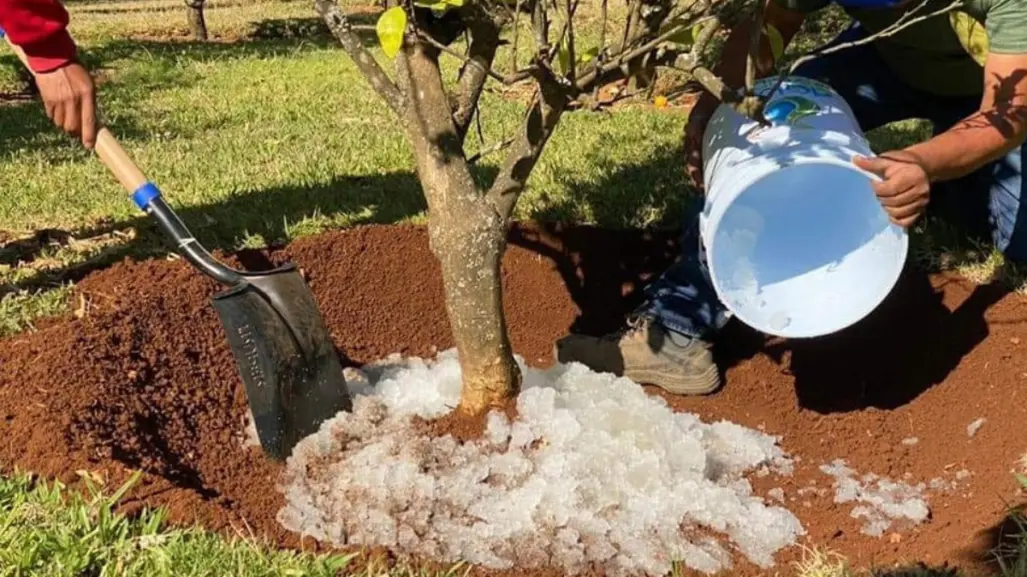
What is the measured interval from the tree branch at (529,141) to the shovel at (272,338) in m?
0.55

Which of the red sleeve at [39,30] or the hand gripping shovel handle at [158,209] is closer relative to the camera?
the red sleeve at [39,30]

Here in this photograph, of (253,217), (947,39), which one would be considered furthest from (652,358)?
(253,217)

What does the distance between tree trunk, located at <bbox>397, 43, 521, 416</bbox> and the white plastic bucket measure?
499 millimetres

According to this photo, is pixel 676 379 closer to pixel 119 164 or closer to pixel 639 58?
pixel 639 58

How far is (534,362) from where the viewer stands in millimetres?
3033

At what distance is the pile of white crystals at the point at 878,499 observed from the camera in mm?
2377

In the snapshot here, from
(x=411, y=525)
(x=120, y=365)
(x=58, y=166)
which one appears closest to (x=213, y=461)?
(x=120, y=365)

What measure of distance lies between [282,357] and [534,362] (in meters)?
0.88

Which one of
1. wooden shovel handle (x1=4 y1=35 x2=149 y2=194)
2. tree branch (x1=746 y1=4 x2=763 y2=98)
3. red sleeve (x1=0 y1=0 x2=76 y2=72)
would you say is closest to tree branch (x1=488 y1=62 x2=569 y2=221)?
tree branch (x1=746 y1=4 x2=763 y2=98)

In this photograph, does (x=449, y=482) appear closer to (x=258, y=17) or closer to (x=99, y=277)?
(x=99, y=277)

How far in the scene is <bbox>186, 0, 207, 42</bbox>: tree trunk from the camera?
Answer: 39.9 ft

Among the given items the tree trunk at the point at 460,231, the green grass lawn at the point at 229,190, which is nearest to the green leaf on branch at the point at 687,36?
the tree trunk at the point at 460,231

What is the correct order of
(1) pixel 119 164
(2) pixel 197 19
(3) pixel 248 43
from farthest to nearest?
(2) pixel 197 19
(3) pixel 248 43
(1) pixel 119 164

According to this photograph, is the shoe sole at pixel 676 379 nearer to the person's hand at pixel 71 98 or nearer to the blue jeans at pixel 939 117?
the blue jeans at pixel 939 117
